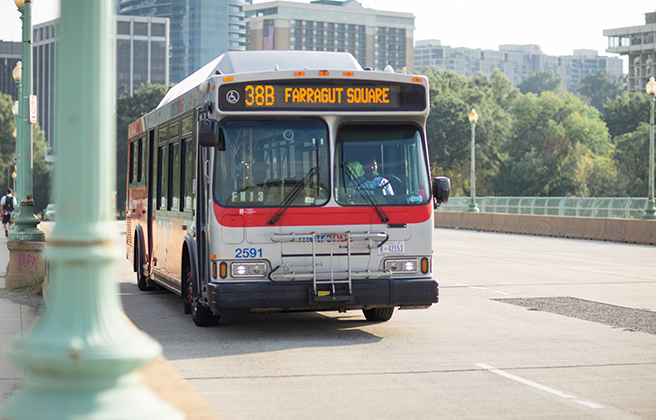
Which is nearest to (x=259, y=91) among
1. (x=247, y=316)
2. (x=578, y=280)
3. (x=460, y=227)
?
(x=247, y=316)

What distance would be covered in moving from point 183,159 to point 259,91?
1.97 meters

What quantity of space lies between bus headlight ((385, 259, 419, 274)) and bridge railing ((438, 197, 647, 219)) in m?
30.1

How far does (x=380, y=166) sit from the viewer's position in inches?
399

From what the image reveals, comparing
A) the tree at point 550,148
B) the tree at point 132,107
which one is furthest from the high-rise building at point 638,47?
the tree at point 132,107

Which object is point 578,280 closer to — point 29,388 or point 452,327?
point 452,327

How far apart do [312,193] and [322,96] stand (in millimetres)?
1076

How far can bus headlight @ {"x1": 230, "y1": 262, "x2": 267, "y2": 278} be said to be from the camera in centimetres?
970

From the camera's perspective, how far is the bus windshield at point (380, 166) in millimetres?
10086

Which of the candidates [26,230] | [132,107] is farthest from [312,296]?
[132,107]

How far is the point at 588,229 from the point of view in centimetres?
3500

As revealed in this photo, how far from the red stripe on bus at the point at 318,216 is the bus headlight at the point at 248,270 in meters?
0.41

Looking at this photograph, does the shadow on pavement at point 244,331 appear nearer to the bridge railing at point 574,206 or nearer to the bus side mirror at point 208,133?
the bus side mirror at point 208,133

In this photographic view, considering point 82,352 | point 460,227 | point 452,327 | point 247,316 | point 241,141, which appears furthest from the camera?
point 460,227

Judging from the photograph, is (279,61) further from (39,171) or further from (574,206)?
(39,171)
